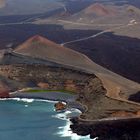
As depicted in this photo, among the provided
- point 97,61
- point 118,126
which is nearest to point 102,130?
point 118,126

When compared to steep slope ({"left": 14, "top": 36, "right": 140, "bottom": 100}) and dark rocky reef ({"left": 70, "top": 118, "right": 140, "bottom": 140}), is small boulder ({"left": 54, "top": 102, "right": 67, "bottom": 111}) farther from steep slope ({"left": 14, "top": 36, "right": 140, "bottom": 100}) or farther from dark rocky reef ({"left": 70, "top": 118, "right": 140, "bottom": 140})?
dark rocky reef ({"left": 70, "top": 118, "right": 140, "bottom": 140})

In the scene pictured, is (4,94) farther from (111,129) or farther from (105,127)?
(111,129)

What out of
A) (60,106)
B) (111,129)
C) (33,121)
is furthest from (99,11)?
(111,129)

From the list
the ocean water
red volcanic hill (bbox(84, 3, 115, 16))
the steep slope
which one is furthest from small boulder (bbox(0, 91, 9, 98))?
red volcanic hill (bbox(84, 3, 115, 16))

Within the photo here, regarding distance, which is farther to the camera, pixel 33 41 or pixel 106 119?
pixel 33 41

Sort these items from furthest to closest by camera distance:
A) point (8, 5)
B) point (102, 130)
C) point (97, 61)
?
point (8, 5)
point (97, 61)
point (102, 130)

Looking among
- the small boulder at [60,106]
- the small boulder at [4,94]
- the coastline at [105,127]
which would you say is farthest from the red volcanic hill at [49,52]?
the coastline at [105,127]

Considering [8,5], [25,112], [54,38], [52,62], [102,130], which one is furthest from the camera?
[8,5]

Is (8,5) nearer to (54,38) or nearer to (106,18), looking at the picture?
(106,18)
